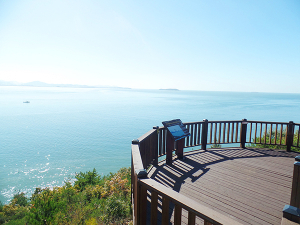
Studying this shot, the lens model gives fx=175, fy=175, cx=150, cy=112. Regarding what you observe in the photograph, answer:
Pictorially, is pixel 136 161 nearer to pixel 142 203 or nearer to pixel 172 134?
pixel 142 203

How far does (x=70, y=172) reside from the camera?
20.3 metres

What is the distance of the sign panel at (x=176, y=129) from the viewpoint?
16.3ft

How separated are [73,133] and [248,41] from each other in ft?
111

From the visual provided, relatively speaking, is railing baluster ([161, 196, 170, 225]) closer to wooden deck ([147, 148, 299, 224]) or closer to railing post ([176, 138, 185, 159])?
wooden deck ([147, 148, 299, 224])

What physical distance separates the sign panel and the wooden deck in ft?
2.67

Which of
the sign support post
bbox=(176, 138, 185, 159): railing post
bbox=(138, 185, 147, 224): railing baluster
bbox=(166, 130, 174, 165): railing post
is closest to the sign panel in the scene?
the sign support post

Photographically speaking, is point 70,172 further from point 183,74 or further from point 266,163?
point 183,74

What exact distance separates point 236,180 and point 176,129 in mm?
1961

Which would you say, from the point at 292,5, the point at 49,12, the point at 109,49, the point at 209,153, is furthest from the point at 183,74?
the point at 209,153

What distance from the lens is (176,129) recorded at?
514 centimetres

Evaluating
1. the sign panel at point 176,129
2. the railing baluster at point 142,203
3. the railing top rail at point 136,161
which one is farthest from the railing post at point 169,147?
the railing baluster at point 142,203

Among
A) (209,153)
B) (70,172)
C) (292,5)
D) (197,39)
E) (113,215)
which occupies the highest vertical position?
(197,39)

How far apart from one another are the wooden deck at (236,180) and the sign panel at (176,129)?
0.81 meters

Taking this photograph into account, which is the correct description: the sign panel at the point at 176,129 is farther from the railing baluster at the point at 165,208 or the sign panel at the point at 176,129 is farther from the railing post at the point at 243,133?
the railing baluster at the point at 165,208
